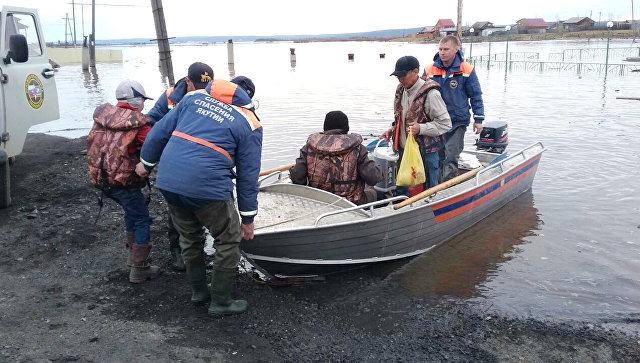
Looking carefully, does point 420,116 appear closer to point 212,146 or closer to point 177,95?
point 177,95

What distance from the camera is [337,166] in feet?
19.2

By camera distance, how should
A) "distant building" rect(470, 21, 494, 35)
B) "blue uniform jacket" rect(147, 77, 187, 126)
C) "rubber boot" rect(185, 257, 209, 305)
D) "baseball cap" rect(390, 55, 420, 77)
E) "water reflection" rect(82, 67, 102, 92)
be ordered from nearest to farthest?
"rubber boot" rect(185, 257, 209, 305)
"blue uniform jacket" rect(147, 77, 187, 126)
"baseball cap" rect(390, 55, 420, 77)
"water reflection" rect(82, 67, 102, 92)
"distant building" rect(470, 21, 494, 35)

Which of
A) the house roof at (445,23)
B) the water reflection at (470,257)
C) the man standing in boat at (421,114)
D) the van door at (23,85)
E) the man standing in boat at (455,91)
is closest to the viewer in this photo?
the water reflection at (470,257)

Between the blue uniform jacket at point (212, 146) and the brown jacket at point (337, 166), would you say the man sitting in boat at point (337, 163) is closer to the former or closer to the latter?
the brown jacket at point (337, 166)

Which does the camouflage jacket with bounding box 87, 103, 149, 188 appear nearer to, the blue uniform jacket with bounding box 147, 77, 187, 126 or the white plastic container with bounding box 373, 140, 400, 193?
the blue uniform jacket with bounding box 147, 77, 187, 126

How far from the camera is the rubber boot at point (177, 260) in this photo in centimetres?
565

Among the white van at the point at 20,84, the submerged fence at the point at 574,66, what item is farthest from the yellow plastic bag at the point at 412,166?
the submerged fence at the point at 574,66

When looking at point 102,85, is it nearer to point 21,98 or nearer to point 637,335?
point 21,98

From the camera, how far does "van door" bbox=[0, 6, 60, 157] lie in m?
7.11

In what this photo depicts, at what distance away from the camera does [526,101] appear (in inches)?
813

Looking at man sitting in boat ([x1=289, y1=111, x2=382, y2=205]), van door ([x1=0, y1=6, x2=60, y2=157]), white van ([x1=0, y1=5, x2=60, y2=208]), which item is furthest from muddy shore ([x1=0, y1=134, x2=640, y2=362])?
van door ([x1=0, y1=6, x2=60, y2=157])

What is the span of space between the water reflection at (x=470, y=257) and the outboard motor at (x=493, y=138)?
1275mm

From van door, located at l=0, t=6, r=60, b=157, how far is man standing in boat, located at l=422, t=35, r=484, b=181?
538cm

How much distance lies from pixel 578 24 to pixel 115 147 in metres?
128
